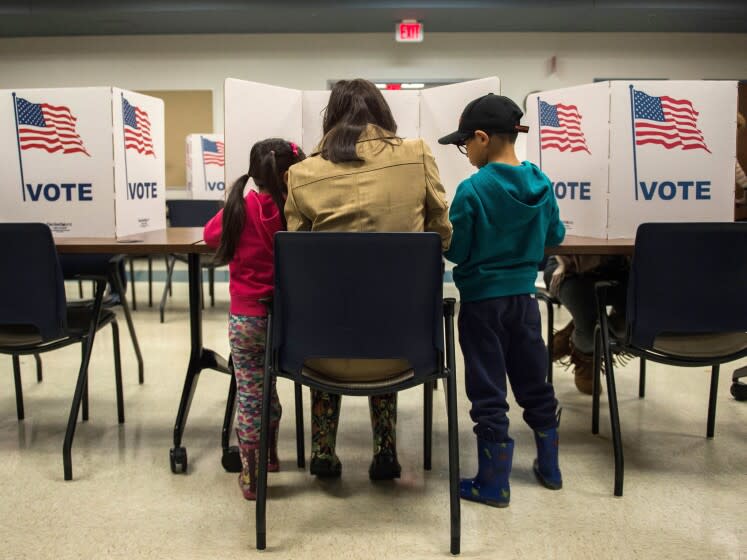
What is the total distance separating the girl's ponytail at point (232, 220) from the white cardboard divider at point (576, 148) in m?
1.22

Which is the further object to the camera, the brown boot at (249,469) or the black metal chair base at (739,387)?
the black metal chair base at (739,387)

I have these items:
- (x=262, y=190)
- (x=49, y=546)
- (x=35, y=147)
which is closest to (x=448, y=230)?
(x=262, y=190)

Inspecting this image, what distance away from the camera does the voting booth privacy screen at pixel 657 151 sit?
7.40 ft

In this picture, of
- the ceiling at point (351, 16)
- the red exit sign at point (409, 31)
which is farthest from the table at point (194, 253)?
the red exit sign at point (409, 31)

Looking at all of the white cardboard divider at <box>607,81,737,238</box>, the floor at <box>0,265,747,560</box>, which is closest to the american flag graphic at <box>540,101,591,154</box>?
the white cardboard divider at <box>607,81,737,238</box>

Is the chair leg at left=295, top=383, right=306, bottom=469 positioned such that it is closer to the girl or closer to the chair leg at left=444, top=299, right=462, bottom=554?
the girl

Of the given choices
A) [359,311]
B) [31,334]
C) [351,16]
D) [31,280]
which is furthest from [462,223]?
[351,16]

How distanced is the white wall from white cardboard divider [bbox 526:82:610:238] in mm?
5363

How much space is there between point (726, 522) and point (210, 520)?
1270 millimetres

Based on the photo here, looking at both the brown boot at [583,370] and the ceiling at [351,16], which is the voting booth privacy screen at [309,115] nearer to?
the brown boot at [583,370]

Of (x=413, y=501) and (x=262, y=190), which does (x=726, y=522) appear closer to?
(x=413, y=501)

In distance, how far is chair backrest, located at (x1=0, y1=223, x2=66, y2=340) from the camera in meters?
1.78

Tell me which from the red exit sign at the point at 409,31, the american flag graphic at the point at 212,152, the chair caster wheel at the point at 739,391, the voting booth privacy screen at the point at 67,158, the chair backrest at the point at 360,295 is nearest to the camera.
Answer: the chair backrest at the point at 360,295

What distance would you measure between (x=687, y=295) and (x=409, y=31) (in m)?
5.96
